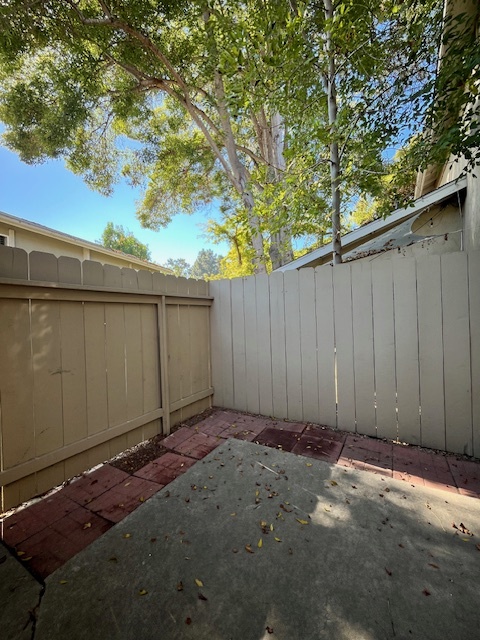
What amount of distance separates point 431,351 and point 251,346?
5.98ft

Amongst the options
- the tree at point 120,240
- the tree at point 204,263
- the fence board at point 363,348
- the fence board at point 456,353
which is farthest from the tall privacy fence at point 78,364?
the tree at point 204,263

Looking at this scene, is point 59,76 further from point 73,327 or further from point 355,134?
point 73,327

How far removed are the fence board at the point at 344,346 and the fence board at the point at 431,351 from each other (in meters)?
0.59

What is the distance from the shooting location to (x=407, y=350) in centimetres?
246

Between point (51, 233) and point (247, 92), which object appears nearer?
point (247, 92)

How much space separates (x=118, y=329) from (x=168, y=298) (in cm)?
68

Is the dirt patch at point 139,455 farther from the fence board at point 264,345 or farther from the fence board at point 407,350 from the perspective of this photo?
the fence board at point 407,350

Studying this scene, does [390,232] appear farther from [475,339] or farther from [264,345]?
[264,345]

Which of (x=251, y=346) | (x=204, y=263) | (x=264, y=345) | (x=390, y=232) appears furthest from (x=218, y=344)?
(x=204, y=263)

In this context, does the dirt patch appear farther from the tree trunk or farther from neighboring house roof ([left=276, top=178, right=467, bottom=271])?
neighboring house roof ([left=276, top=178, right=467, bottom=271])

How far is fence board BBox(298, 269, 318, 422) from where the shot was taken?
288 centimetres

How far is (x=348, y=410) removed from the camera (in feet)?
8.87

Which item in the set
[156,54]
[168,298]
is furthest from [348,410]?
[156,54]

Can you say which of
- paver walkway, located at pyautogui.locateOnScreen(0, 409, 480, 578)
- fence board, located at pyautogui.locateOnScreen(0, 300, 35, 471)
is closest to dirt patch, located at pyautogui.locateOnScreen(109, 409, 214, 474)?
paver walkway, located at pyautogui.locateOnScreen(0, 409, 480, 578)
